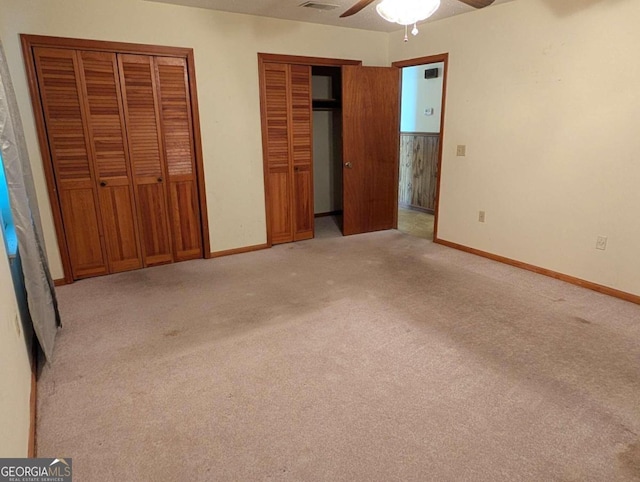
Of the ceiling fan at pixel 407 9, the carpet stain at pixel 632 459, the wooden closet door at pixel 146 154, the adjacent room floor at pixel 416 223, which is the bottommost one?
the carpet stain at pixel 632 459

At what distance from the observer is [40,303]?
2.31 m

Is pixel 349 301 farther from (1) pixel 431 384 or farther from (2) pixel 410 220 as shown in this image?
(2) pixel 410 220

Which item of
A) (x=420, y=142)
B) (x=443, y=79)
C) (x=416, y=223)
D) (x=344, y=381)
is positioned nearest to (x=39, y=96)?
(x=344, y=381)

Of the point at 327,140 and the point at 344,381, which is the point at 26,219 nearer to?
the point at 344,381

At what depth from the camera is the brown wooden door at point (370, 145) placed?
15.4 ft

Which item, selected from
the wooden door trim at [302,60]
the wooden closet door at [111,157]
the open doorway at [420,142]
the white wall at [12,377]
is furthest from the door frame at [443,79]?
the white wall at [12,377]

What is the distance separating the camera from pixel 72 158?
3.47 m

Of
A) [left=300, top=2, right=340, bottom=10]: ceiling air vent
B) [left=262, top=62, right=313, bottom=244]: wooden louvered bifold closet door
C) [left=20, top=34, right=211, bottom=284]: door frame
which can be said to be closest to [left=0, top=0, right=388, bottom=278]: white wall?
[left=20, top=34, right=211, bottom=284]: door frame

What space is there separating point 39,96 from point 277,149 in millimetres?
2154

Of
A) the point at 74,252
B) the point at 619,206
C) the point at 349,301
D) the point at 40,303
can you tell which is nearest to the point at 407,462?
the point at 349,301

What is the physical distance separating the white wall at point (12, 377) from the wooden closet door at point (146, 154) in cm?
186

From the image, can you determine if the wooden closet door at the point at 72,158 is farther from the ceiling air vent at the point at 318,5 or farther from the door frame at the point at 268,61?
the ceiling air vent at the point at 318,5

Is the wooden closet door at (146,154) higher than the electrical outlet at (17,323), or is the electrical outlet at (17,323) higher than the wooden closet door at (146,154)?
the wooden closet door at (146,154)

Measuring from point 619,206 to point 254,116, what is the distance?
333cm
